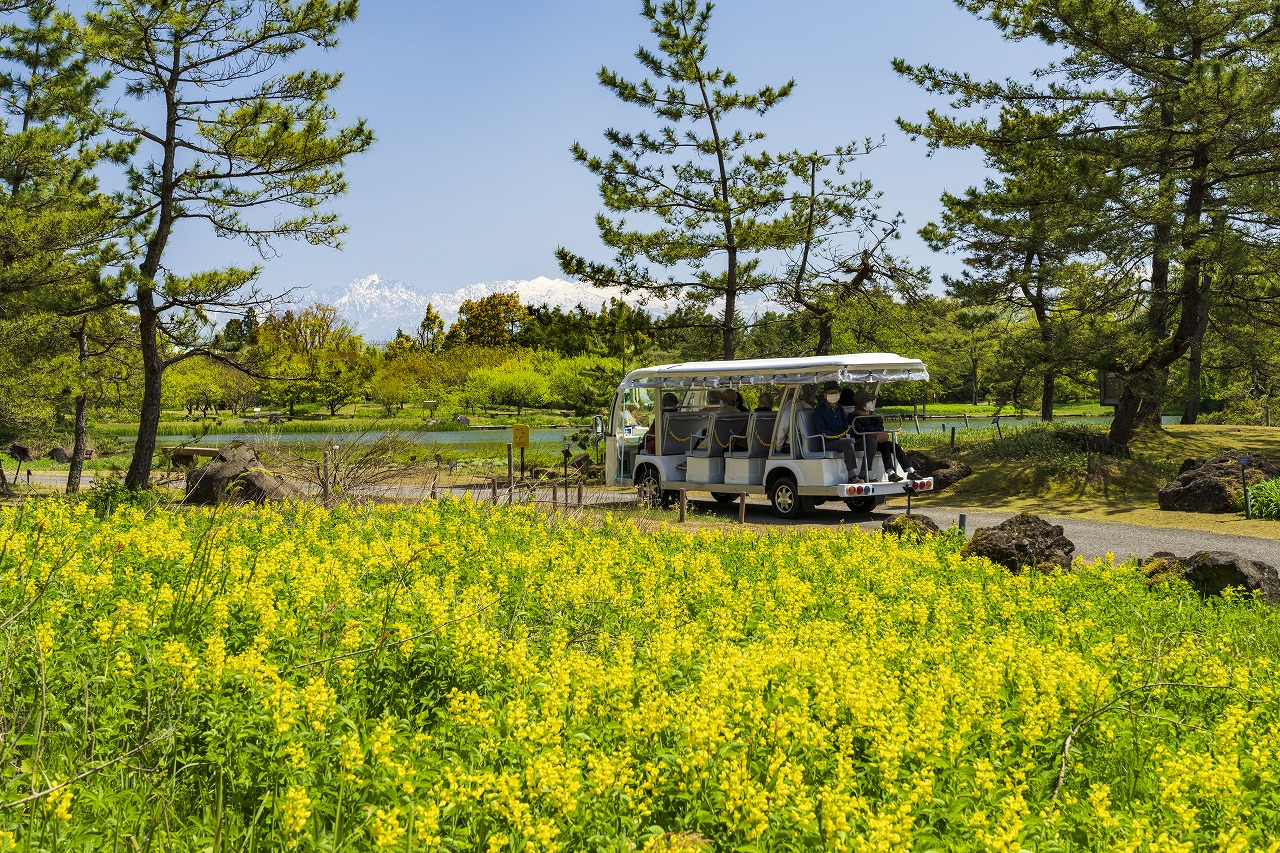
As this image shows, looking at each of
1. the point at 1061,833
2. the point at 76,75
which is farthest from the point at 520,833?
the point at 76,75

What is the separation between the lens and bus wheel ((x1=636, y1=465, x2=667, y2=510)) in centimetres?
1747

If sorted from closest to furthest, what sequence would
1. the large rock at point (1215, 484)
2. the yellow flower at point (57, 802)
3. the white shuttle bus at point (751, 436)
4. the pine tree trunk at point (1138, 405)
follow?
the yellow flower at point (57, 802) → the white shuttle bus at point (751, 436) → the large rock at point (1215, 484) → the pine tree trunk at point (1138, 405)

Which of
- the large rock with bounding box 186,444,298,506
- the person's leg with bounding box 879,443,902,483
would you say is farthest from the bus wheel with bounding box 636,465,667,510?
the large rock with bounding box 186,444,298,506

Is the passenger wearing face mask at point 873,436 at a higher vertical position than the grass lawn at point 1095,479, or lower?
higher

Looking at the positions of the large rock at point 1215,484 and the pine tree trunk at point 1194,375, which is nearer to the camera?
the large rock at point 1215,484

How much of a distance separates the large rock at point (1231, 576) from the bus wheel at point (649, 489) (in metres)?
9.30

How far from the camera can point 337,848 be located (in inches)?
126

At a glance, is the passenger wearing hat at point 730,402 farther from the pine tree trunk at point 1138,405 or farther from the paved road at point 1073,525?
the pine tree trunk at point 1138,405

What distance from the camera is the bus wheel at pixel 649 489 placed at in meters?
17.5

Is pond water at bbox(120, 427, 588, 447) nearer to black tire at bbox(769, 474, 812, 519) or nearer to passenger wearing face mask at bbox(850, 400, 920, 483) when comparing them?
black tire at bbox(769, 474, 812, 519)

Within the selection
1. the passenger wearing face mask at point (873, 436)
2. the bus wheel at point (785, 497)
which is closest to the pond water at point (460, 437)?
the bus wheel at point (785, 497)

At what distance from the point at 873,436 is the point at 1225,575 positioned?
809 cm

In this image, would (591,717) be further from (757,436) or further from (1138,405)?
(1138,405)

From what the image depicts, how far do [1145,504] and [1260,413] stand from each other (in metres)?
23.2
